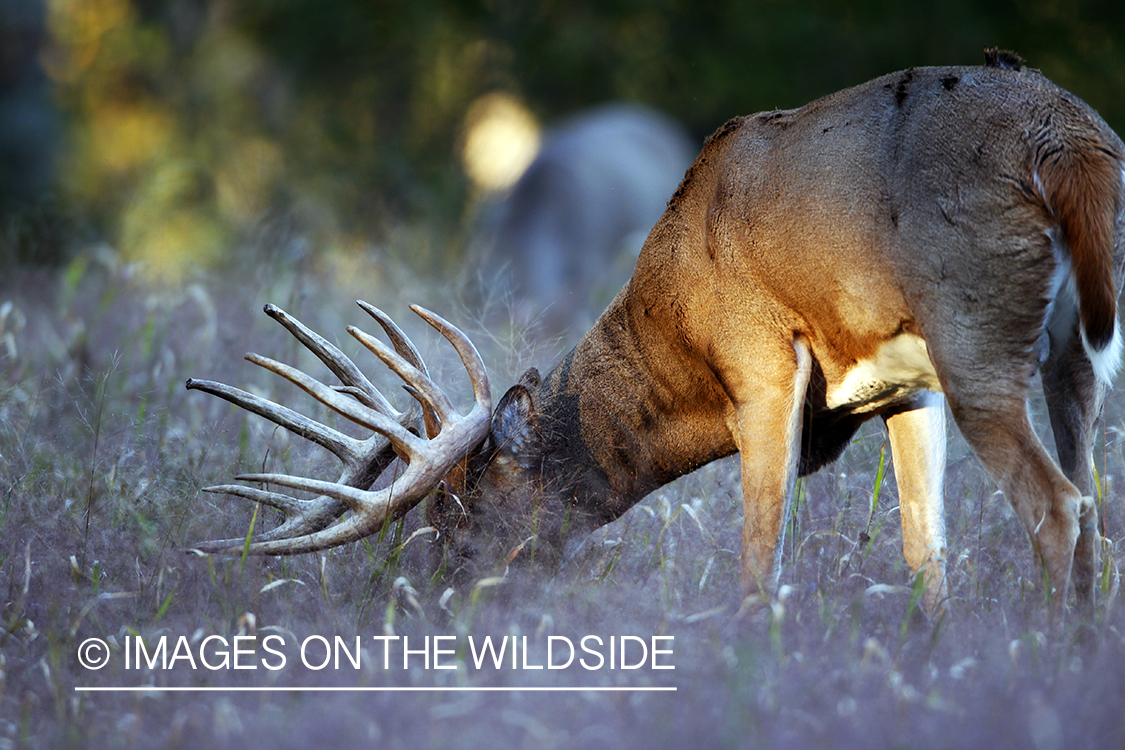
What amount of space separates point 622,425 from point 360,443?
878mm

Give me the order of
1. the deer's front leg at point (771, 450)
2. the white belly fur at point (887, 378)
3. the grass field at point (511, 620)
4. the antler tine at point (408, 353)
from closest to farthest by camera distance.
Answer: the grass field at point (511, 620)
the white belly fur at point (887, 378)
the deer's front leg at point (771, 450)
the antler tine at point (408, 353)

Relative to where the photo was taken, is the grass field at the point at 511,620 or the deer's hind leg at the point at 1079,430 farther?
the deer's hind leg at the point at 1079,430

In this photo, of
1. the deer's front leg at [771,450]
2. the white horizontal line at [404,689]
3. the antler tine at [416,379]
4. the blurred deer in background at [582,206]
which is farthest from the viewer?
the blurred deer in background at [582,206]

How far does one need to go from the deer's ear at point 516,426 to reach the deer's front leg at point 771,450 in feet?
2.51

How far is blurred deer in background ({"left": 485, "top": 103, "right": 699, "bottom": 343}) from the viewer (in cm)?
1070

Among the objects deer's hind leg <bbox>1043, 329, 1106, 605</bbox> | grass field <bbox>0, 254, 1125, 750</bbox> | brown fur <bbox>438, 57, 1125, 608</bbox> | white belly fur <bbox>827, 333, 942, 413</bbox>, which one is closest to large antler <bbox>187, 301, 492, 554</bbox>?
grass field <bbox>0, 254, 1125, 750</bbox>

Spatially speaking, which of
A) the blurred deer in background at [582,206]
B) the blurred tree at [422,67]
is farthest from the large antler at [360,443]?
the blurred tree at [422,67]

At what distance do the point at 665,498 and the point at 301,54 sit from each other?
13.5m

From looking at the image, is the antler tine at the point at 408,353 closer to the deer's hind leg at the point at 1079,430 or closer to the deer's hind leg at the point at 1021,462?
the deer's hind leg at the point at 1021,462

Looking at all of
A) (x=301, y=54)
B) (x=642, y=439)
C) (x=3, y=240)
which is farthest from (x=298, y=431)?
(x=301, y=54)

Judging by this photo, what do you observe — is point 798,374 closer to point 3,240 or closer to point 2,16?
point 3,240

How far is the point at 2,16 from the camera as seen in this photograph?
8422 mm

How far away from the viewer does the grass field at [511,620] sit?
7.54 feet

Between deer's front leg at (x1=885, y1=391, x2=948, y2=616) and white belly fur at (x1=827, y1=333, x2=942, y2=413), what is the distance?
0.86 ft
